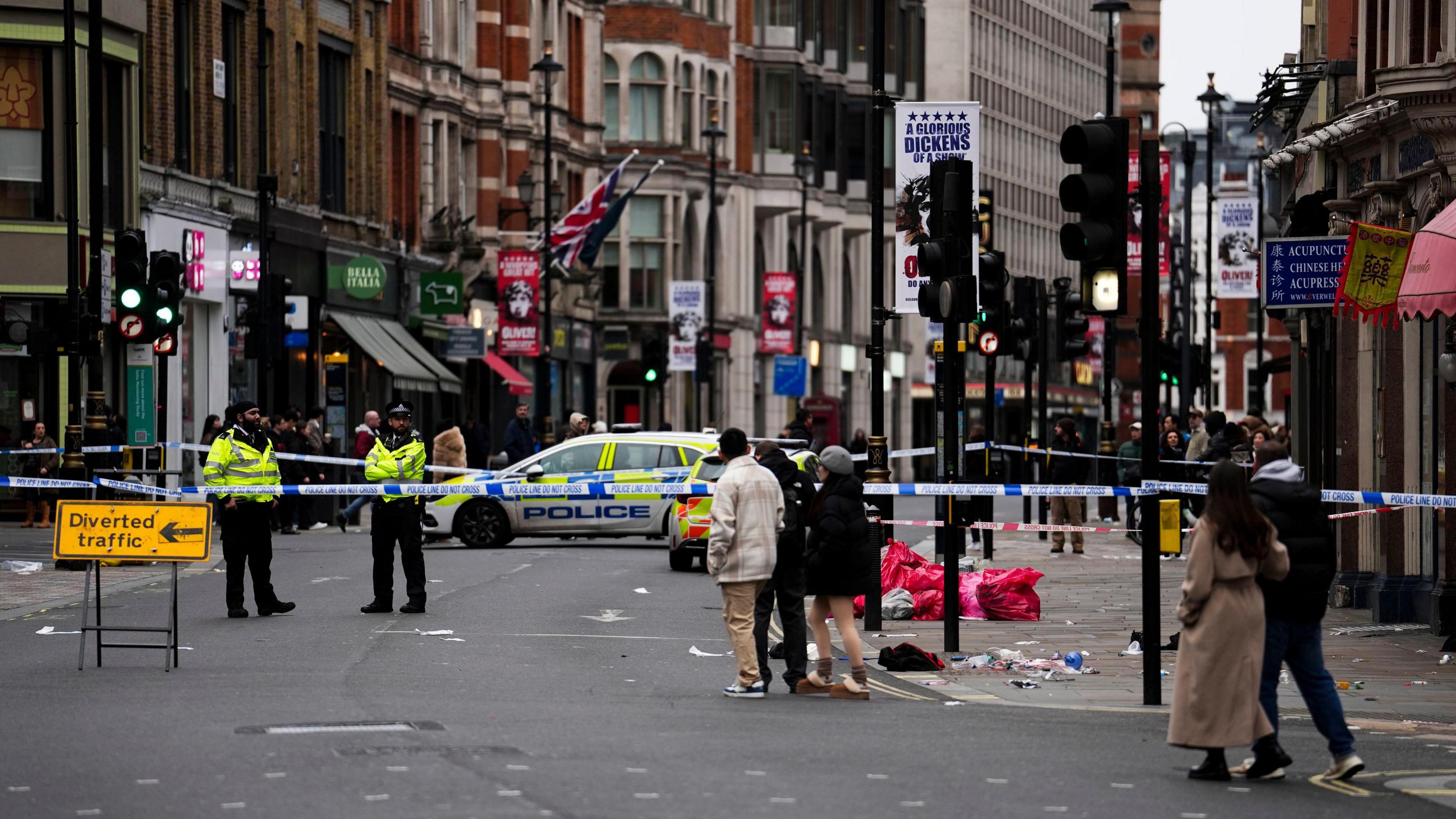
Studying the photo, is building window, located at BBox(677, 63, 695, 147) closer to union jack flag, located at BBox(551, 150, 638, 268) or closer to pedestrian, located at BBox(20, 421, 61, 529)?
union jack flag, located at BBox(551, 150, 638, 268)

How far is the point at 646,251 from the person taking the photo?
2842 inches

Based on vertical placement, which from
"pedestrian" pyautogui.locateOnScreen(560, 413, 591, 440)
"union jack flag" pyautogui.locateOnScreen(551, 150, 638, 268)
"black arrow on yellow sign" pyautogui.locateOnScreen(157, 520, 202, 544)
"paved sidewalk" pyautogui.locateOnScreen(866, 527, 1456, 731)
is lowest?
"paved sidewalk" pyautogui.locateOnScreen(866, 527, 1456, 731)

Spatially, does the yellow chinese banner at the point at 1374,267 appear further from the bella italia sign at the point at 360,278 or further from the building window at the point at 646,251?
the building window at the point at 646,251

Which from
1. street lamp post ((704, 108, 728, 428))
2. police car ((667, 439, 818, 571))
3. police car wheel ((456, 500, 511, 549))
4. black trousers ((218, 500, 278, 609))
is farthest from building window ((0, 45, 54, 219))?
street lamp post ((704, 108, 728, 428))

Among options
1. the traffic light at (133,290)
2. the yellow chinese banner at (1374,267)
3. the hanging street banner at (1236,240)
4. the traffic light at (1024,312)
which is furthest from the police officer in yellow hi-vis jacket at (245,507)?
the hanging street banner at (1236,240)

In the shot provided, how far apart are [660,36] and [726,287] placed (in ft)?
26.2

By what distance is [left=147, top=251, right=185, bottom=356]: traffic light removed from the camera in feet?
90.8

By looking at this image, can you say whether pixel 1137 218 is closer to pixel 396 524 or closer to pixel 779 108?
pixel 779 108

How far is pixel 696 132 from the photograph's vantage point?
7450 centimetres

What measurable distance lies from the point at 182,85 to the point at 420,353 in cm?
1237

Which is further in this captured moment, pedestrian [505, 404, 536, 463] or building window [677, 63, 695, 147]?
building window [677, 63, 695, 147]

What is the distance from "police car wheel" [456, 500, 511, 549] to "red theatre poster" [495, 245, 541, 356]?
2064 cm

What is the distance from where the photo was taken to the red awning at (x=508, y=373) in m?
56.4

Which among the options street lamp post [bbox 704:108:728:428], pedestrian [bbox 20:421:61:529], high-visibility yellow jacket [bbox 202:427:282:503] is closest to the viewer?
high-visibility yellow jacket [bbox 202:427:282:503]
